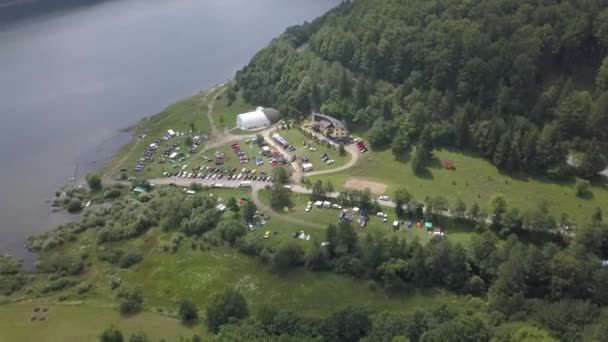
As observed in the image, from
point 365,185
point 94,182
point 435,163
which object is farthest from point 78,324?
point 435,163

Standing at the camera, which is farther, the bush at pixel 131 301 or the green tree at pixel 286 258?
the green tree at pixel 286 258

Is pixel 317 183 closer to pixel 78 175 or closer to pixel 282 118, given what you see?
pixel 282 118

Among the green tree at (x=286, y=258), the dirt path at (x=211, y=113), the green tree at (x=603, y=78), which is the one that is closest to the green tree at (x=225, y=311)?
the green tree at (x=286, y=258)

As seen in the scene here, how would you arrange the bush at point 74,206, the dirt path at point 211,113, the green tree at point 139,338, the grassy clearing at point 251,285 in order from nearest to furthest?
the green tree at point 139,338 < the grassy clearing at point 251,285 < the bush at point 74,206 < the dirt path at point 211,113

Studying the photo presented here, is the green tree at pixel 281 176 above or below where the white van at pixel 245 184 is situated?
above

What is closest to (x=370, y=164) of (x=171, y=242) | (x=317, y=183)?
(x=317, y=183)

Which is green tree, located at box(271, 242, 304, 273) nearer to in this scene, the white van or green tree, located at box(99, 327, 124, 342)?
the white van

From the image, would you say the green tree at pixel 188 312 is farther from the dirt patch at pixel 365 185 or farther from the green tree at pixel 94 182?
the green tree at pixel 94 182
